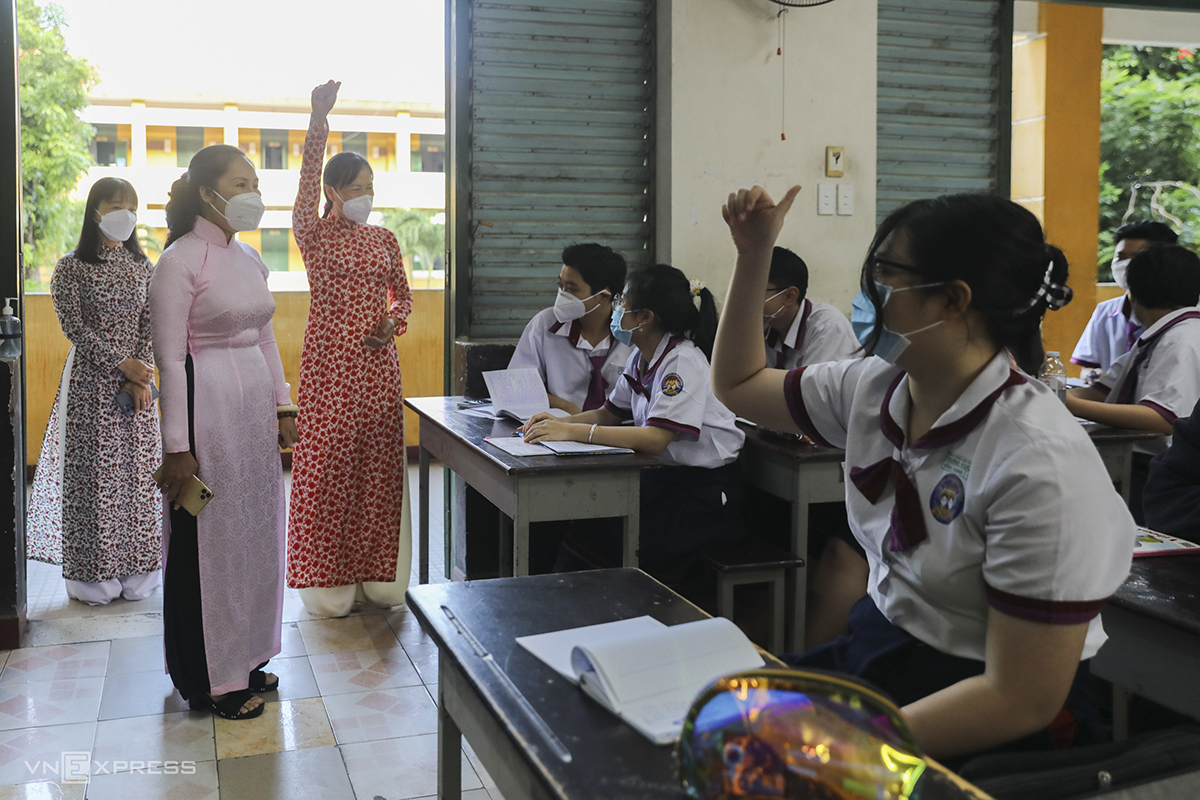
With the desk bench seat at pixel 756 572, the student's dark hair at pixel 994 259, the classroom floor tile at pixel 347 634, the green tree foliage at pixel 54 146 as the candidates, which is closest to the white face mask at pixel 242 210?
the classroom floor tile at pixel 347 634

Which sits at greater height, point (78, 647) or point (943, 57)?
point (943, 57)

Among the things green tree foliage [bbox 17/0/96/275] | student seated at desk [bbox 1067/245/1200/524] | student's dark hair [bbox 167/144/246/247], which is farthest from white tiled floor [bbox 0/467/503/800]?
green tree foliage [bbox 17/0/96/275]

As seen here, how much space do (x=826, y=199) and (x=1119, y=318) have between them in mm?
1301

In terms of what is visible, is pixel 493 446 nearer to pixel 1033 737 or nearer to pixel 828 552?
pixel 828 552

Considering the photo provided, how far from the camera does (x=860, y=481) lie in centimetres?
140

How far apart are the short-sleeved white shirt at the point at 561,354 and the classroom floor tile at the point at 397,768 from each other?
150cm

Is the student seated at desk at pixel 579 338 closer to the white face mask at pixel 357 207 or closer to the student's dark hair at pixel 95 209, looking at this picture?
the white face mask at pixel 357 207

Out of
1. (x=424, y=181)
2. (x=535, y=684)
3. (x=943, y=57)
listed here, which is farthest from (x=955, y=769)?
(x=424, y=181)

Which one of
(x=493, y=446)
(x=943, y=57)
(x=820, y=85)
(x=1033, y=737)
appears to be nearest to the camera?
(x=1033, y=737)

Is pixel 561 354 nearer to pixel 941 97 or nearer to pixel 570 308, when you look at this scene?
pixel 570 308

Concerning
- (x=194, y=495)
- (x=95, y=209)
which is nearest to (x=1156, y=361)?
(x=194, y=495)

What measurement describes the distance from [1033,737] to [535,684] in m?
0.61

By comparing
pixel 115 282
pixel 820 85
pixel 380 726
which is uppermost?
pixel 820 85

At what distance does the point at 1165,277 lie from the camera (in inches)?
131
